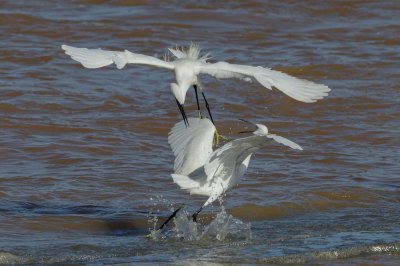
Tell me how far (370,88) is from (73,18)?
5.26 meters

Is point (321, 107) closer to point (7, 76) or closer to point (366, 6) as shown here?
point (7, 76)

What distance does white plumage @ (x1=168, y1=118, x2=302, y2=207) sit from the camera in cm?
792

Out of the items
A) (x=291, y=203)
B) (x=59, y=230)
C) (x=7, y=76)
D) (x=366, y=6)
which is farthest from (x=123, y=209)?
(x=366, y=6)

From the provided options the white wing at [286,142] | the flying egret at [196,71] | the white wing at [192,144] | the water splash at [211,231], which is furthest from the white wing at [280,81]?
the water splash at [211,231]

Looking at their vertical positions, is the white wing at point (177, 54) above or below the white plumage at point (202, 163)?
above

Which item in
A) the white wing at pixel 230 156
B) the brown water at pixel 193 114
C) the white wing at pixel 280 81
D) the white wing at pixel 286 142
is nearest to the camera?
the white wing at pixel 286 142

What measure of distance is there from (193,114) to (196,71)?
3963 millimetres

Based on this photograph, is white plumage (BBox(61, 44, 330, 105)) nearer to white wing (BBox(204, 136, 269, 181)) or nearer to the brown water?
white wing (BBox(204, 136, 269, 181))

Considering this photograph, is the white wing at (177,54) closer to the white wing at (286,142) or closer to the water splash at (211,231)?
the water splash at (211,231)

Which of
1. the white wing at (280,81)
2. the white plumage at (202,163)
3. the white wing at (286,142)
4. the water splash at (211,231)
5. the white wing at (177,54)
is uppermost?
the white wing at (177,54)

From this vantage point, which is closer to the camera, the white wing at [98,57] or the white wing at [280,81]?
the white wing at [280,81]

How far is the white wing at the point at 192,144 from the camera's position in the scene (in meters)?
8.13

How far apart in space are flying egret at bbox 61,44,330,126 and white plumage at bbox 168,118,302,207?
14 cm

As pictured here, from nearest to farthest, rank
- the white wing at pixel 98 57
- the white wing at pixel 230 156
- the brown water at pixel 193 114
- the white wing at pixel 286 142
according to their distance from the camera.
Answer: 1. the white wing at pixel 286 142
2. the white wing at pixel 230 156
3. the white wing at pixel 98 57
4. the brown water at pixel 193 114
